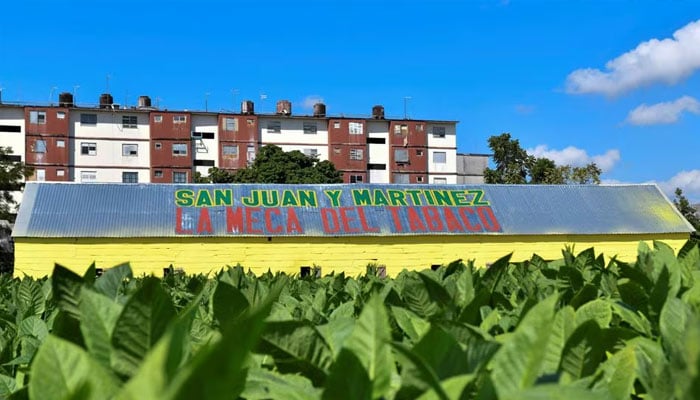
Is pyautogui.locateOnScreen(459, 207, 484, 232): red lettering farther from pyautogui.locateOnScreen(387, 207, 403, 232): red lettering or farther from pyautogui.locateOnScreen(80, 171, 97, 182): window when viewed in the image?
pyautogui.locateOnScreen(80, 171, 97, 182): window

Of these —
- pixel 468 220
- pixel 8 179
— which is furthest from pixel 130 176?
pixel 468 220

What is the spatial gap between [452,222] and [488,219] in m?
1.10

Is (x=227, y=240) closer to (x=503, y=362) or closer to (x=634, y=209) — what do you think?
(x=634, y=209)

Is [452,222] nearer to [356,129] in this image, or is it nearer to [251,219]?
[251,219]

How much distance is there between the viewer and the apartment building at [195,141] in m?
60.8

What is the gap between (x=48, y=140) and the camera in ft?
199

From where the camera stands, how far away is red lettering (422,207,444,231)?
59.4 feet

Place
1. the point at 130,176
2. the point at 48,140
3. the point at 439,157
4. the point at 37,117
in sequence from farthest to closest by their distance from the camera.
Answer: the point at 439,157, the point at 130,176, the point at 48,140, the point at 37,117

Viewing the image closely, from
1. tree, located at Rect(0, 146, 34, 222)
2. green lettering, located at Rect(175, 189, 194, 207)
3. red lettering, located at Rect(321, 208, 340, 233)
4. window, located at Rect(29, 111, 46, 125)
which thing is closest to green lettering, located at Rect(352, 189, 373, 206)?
red lettering, located at Rect(321, 208, 340, 233)

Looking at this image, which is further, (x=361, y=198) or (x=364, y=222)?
(x=361, y=198)

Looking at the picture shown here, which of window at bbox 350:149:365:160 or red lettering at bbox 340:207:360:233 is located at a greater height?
window at bbox 350:149:365:160

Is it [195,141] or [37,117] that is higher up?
[37,117]

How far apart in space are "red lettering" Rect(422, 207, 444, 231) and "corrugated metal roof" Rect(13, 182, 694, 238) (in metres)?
0.03

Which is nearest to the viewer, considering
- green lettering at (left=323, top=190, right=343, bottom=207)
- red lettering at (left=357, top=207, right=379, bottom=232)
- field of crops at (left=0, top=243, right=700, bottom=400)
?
field of crops at (left=0, top=243, right=700, bottom=400)
